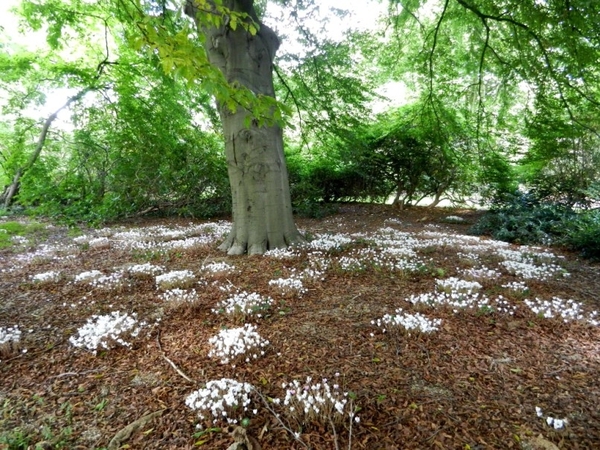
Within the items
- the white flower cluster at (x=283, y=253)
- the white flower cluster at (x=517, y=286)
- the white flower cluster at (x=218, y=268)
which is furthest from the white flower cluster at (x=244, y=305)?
the white flower cluster at (x=517, y=286)

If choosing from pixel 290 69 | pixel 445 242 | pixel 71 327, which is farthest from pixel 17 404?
pixel 290 69

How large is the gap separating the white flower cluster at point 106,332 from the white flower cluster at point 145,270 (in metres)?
1.76

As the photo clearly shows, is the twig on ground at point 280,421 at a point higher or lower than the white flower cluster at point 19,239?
lower

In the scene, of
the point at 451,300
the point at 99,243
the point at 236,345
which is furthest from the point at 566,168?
the point at 99,243

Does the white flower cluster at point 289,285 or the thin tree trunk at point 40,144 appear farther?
the thin tree trunk at point 40,144

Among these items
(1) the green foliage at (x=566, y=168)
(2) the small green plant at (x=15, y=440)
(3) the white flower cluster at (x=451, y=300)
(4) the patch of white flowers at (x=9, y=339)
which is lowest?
(2) the small green plant at (x=15, y=440)

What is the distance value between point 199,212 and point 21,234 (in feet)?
19.5

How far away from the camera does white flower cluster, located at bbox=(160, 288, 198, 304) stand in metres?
4.45

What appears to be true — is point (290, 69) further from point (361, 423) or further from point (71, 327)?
point (361, 423)

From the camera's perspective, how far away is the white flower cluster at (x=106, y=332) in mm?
3477

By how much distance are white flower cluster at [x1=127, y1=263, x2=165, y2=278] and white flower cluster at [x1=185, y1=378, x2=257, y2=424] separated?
3757 millimetres

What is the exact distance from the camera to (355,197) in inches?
680

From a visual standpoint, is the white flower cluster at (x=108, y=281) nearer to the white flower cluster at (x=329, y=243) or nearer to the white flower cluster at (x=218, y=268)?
the white flower cluster at (x=218, y=268)

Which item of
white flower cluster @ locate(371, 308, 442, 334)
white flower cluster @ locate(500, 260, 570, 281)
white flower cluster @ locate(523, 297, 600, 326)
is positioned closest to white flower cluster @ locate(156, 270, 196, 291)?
A: white flower cluster @ locate(371, 308, 442, 334)
